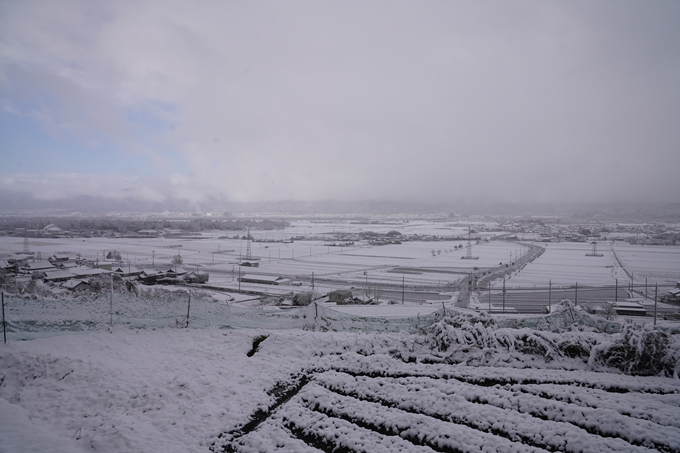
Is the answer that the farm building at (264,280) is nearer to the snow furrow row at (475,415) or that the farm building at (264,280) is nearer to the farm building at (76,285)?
the farm building at (76,285)

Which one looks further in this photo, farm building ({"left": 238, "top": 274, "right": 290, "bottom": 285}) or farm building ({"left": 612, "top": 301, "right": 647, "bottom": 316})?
farm building ({"left": 238, "top": 274, "right": 290, "bottom": 285})

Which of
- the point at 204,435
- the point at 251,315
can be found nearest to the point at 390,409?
the point at 204,435

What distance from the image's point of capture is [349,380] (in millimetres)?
6508

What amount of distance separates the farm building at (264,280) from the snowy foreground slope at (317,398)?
59.6ft

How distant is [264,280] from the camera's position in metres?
27.0

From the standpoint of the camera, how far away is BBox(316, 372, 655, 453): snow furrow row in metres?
4.44

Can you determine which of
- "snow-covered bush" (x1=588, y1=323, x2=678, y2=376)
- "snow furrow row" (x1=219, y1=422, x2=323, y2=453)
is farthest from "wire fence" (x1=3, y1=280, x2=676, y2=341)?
"snow furrow row" (x1=219, y1=422, x2=323, y2=453)

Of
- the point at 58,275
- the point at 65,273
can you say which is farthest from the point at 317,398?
the point at 65,273

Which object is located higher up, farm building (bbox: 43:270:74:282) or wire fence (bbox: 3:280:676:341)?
wire fence (bbox: 3:280:676:341)

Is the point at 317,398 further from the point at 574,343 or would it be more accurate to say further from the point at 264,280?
the point at 264,280

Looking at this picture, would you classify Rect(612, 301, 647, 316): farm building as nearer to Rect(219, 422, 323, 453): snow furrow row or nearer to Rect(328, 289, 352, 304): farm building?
Rect(328, 289, 352, 304): farm building

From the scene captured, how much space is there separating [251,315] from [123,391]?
4.46 m

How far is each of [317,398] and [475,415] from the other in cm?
250

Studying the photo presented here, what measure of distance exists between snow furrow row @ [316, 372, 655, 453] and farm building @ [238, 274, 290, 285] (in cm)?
2018
